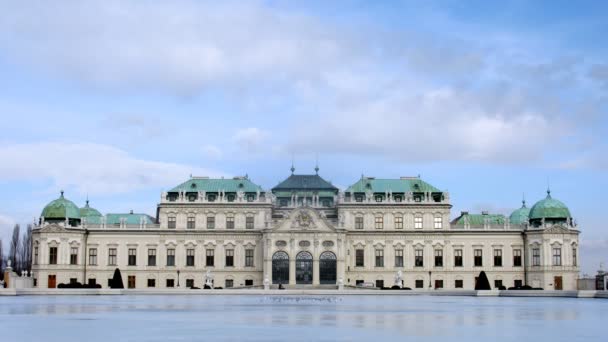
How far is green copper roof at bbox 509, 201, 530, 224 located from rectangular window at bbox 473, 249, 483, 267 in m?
8.26

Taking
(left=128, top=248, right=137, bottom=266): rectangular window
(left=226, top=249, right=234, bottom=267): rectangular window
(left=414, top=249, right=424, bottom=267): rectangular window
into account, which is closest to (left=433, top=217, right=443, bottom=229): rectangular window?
(left=414, top=249, right=424, bottom=267): rectangular window

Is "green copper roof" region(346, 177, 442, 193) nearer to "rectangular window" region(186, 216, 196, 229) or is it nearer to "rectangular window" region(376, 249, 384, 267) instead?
"rectangular window" region(376, 249, 384, 267)

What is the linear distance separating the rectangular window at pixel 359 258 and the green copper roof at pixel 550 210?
2092 centimetres

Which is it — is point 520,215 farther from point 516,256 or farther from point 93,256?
point 93,256

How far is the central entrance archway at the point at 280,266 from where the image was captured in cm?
10481

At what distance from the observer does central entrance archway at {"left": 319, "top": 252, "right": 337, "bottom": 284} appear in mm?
104875

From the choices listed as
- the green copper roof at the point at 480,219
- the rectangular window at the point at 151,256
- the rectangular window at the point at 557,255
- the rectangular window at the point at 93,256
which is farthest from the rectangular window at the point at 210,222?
the rectangular window at the point at 557,255

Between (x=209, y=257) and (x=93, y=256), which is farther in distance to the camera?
(x=209, y=257)

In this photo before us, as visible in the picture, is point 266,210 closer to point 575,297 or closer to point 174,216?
point 174,216

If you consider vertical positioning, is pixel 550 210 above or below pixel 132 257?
above

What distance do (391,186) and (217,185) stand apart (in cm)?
2116

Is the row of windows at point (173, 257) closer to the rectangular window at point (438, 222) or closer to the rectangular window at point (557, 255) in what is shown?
the rectangular window at point (438, 222)

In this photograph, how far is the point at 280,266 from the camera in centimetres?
10519

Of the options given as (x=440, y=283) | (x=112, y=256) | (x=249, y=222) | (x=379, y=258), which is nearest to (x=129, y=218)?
(x=112, y=256)
